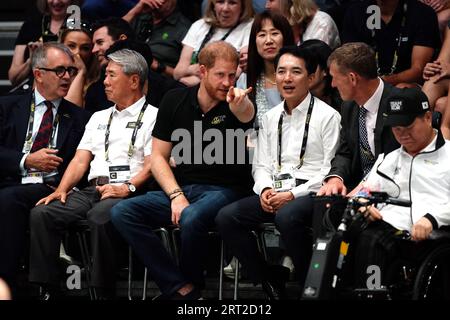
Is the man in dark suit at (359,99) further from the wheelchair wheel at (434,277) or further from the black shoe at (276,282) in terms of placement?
the wheelchair wheel at (434,277)

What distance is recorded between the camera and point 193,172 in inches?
346

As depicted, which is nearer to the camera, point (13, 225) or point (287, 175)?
point (287, 175)

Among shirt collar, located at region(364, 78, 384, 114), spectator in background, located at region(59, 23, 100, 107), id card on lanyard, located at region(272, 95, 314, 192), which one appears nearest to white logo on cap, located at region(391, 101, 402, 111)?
shirt collar, located at region(364, 78, 384, 114)

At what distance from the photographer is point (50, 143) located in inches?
367

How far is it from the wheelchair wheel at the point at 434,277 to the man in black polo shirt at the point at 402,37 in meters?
2.33

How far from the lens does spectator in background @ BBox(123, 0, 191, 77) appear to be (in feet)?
34.7

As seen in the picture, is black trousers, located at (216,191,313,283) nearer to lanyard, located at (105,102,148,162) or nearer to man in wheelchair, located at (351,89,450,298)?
man in wheelchair, located at (351,89,450,298)

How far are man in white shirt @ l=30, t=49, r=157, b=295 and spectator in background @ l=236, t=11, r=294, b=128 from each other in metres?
0.79

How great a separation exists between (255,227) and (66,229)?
1510 mm

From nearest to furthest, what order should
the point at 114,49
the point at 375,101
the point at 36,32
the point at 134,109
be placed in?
1. the point at 375,101
2. the point at 134,109
3. the point at 114,49
4. the point at 36,32

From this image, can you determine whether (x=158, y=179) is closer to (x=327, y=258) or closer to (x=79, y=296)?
(x=79, y=296)

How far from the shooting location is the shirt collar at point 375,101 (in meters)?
8.21

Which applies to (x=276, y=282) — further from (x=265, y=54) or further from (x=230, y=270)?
(x=265, y=54)

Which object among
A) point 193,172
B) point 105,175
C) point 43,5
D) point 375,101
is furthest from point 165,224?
point 43,5
